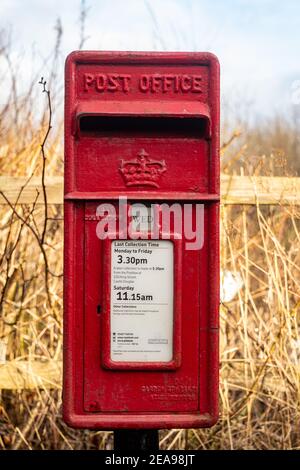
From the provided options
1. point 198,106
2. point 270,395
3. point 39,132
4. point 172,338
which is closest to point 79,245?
point 172,338

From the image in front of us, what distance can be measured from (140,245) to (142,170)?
27 centimetres

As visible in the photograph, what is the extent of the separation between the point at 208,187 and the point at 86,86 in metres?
0.56

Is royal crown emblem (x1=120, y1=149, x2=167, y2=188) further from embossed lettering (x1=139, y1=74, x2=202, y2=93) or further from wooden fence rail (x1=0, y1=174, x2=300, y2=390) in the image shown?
wooden fence rail (x1=0, y1=174, x2=300, y2=390)

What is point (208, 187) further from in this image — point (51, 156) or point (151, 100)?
point (51, 156)

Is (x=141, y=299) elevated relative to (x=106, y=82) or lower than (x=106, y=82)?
lower

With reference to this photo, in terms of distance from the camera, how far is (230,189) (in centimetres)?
388

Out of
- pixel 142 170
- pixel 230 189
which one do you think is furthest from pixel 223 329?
pixel 142 170

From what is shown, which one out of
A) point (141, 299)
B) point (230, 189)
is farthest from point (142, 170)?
point (230, 189)

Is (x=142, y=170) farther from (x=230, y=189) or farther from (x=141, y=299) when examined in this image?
(x=230, y=189)

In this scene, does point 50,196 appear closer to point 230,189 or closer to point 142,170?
point 230,189

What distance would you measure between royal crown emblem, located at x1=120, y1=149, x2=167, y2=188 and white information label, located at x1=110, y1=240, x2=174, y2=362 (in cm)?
21

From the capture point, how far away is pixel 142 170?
2580 millimetres

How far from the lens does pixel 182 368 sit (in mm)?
2646

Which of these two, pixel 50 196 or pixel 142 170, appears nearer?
pixel 142 170
